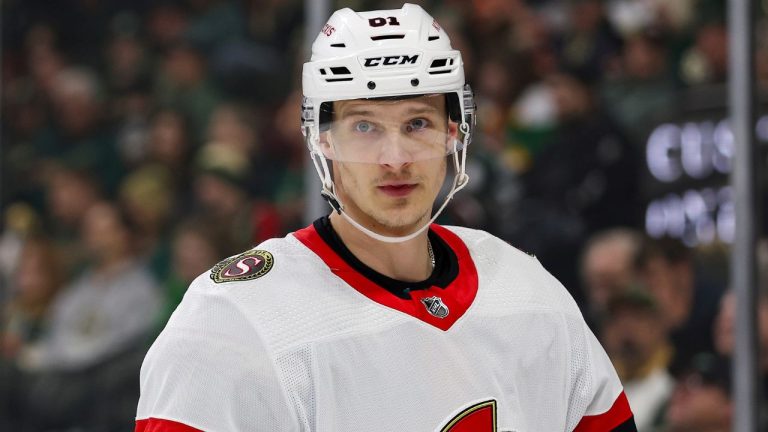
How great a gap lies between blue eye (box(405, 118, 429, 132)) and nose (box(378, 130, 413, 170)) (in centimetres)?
3

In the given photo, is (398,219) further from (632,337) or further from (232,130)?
(232,130)

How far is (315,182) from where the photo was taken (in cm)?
346

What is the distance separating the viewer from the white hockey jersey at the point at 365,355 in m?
1.55

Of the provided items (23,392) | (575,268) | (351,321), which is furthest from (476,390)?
(23,392)

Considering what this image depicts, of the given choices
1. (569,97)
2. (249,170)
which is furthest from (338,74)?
(249,170)

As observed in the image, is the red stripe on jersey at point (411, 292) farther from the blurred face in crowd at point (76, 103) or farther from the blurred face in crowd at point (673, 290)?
the blurred face in crowd at point (76, 103)

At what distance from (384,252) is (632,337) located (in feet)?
5.07

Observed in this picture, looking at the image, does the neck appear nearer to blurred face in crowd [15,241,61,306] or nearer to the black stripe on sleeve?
the black stripe on sleeve

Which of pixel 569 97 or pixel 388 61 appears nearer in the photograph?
pixel 388 61

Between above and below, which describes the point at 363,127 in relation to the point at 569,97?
above

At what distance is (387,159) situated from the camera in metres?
1.70

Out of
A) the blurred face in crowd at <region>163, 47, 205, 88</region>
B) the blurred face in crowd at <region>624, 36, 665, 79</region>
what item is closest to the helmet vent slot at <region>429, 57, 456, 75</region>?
the blurred face in crowd at <region>624, 36, 665, 79</region>

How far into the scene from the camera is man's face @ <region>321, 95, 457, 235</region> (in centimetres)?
170

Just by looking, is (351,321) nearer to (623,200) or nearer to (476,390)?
(476,390)
